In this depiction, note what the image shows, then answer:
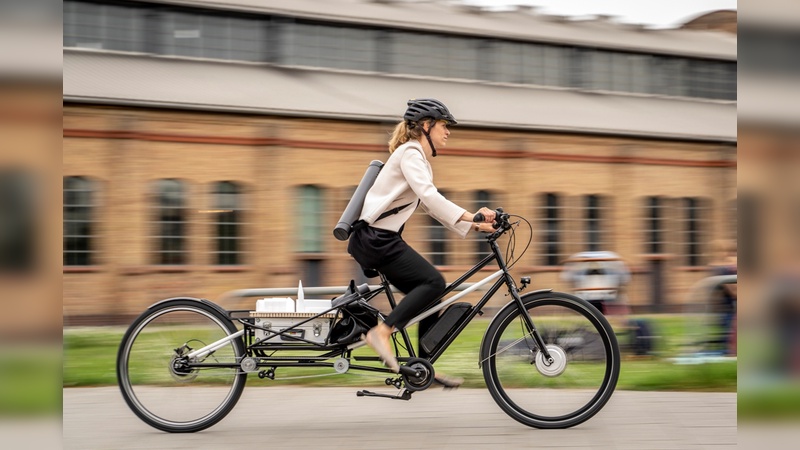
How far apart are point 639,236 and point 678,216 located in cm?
201

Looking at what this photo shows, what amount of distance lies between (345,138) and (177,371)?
20.1m

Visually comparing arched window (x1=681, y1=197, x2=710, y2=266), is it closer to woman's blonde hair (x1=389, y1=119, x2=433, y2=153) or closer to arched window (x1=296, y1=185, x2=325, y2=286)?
arched window (x1=296, y1=185, x2=325, y2=286)

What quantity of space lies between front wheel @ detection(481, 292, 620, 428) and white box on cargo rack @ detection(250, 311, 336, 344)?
3.42 feet

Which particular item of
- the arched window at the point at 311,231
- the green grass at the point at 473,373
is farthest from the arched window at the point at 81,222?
the green grass at the point at 473,373

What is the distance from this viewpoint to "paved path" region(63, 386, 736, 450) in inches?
210

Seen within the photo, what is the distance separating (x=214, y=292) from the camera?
79.9ft

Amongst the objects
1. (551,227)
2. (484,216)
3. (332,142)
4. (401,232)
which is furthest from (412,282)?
(551,227)

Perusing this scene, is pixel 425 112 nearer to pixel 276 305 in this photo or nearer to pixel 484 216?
pixel 484 216

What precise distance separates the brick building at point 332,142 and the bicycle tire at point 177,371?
59.6ft

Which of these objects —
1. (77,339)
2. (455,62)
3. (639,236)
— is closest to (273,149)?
(455,62)

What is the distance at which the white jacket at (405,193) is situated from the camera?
5.44 metres

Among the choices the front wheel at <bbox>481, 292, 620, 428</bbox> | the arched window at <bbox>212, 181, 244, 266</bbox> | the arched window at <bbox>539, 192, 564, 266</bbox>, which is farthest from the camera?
the arched window at <bbox>539, 192, 564, 266</bbox>

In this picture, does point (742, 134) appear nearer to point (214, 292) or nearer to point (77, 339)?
point (77, 339)

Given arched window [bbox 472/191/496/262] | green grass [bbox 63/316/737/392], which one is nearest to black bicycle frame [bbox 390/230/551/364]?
green grass [bbox 63/316/737/392]
